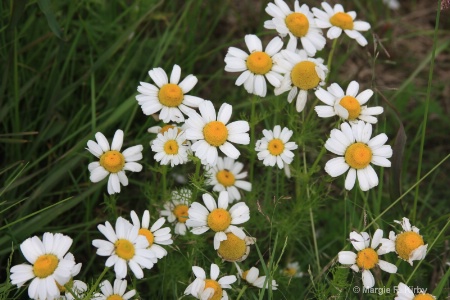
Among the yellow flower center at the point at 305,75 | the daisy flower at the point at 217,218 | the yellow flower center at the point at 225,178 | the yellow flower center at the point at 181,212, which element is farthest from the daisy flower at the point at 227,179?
the yellow flower center at the point at 305,75

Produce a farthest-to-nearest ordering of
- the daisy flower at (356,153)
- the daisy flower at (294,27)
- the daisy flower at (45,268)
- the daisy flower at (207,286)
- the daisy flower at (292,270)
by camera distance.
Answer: the daisy flower at (292,270), the daisy flower at (294,27), the daisy flower at (356,153), the daisy flower at (207,286), the daisy flower at (45,268)

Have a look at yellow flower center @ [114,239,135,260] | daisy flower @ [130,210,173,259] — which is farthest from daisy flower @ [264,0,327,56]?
yellow flower center @ [114,239,135,260]

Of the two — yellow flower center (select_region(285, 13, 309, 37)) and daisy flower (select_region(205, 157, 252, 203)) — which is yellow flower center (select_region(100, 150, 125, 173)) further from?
yellow flower center (select_region(285, 13, 309, 37))

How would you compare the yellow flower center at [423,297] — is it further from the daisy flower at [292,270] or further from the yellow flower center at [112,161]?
the yellow flower center at [112,161]

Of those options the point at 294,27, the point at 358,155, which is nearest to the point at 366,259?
the point at 358,155

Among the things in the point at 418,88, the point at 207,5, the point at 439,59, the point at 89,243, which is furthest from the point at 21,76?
the point at 439,59

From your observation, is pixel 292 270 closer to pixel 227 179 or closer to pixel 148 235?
pixel 227 179

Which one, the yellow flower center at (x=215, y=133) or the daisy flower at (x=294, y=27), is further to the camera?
the daisy flower at (x=294, y=27)
